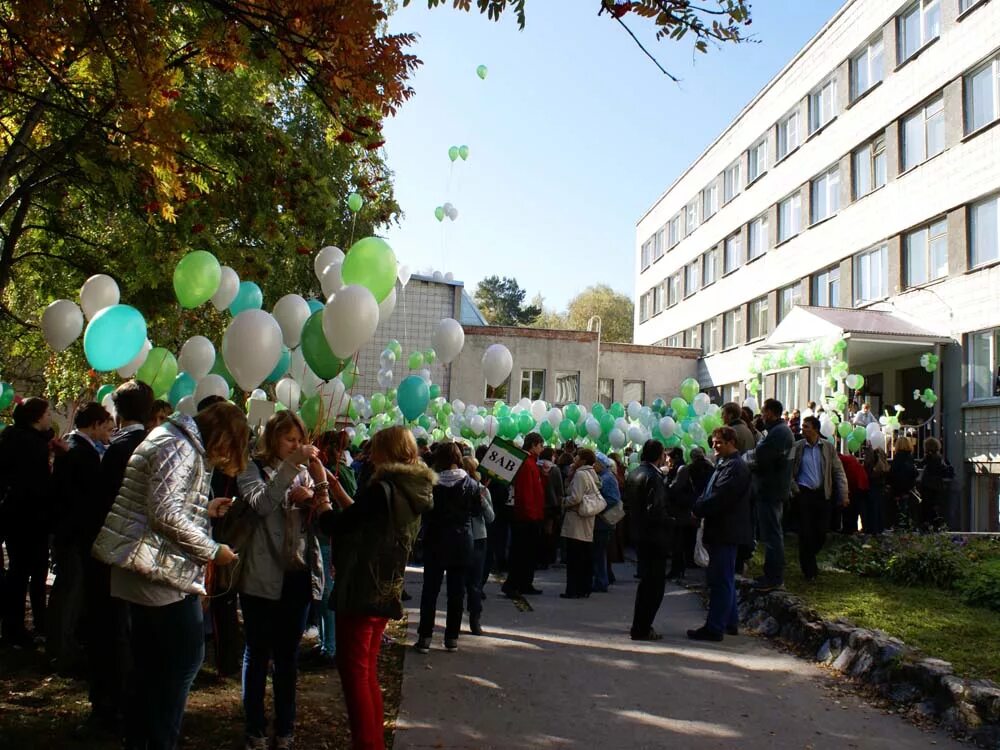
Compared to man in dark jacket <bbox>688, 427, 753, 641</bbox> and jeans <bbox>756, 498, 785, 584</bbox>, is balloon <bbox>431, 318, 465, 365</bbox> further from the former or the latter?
man in dark jacket <bbox>688, 427, 753, 641</bbox>

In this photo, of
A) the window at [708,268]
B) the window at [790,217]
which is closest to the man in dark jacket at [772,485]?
the window at [790,217]

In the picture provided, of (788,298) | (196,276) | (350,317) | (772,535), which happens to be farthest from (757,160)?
(350,317)

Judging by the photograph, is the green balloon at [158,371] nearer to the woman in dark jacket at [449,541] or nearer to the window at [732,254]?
the woman in dark jacket at [449,541]

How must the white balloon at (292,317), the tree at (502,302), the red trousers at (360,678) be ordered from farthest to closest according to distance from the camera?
the tree at (502,302)
the white balloon at (292,317)
the red trousers at (360,678)

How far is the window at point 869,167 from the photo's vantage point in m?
22.8

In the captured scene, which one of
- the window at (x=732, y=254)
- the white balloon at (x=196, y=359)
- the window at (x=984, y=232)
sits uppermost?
the window at (x=732, y=254)

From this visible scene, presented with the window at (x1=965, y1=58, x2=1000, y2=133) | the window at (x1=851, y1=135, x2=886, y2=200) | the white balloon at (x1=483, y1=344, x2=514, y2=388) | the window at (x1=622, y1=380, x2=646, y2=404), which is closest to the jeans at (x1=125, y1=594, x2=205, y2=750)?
the white balloon at (x1=483, y1=344, x2=514, y2=388)

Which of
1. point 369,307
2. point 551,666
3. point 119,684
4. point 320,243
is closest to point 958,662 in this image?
point 551,666

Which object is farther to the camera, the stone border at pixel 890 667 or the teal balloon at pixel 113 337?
the teal balloon at pixel 113 337

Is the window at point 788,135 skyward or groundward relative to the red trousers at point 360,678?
skyward

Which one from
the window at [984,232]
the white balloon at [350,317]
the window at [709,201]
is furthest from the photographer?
the window at [709,201]

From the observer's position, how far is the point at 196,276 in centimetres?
856

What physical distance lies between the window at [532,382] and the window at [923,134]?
45.8 ft

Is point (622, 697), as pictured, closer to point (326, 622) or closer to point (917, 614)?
point (326, 622)
